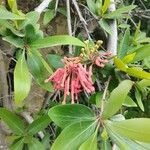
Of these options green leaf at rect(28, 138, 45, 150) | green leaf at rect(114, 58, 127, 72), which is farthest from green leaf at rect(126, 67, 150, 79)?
green leaf at rect(28, 138, 45, 150)

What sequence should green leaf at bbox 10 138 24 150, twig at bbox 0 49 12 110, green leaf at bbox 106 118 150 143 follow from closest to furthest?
green leaf at bbox 106 118 150 143
green leaf at bbox 10 138 24 150
twig at bbox 0 49 12 110

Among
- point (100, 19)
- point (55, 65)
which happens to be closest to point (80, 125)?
point (55, 65)

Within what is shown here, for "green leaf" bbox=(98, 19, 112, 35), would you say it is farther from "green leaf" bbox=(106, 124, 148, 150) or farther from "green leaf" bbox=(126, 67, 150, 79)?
"green leaf" bbox=(106, 124, 148, 150)

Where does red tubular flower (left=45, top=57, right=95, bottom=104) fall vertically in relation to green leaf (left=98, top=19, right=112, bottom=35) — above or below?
below

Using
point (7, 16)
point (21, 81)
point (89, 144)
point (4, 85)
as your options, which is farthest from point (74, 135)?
→ point (4, 85)

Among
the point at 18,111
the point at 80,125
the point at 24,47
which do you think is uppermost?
the point at 24,47

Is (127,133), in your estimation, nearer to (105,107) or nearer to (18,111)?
(105,107)
